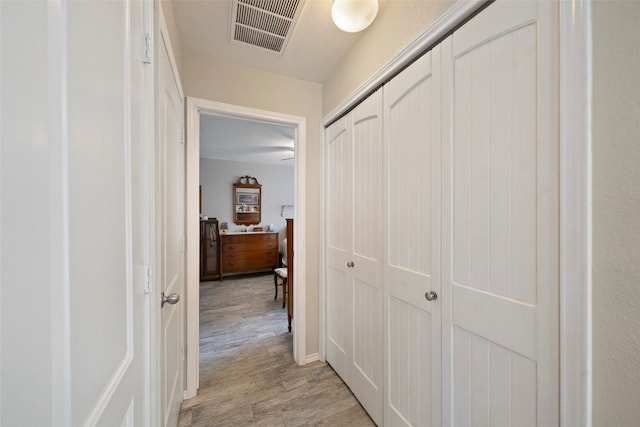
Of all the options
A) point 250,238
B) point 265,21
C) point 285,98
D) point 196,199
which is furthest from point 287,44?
point 250,238

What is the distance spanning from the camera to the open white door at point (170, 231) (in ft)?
3.45

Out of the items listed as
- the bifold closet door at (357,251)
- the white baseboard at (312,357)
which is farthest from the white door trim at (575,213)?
the white baseboard at (312,357)

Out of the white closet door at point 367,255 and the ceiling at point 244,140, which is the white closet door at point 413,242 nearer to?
the white closet door at point 367,255

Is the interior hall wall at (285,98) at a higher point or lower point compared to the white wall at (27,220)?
higher

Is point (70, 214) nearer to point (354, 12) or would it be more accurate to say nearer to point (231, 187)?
point (354, 12)

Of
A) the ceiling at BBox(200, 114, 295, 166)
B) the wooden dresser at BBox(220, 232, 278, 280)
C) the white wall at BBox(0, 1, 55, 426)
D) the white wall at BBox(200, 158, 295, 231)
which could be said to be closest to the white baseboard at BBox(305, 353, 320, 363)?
the white wall at BBox(0, 1, 55, 426)

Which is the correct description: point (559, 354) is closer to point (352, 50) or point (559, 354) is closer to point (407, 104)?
point (407, 104)

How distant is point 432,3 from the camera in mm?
1090

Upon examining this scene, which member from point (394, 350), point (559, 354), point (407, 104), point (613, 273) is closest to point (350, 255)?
point (394, 350)

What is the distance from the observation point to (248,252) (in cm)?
504

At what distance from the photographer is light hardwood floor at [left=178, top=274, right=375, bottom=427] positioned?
1536mm

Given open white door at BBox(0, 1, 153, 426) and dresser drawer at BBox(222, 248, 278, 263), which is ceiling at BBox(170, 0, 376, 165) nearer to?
open white door at BBox(0, 1, 153, 426)

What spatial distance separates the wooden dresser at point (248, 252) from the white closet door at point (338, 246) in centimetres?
333

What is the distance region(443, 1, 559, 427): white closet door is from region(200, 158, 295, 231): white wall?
4.79 meters
